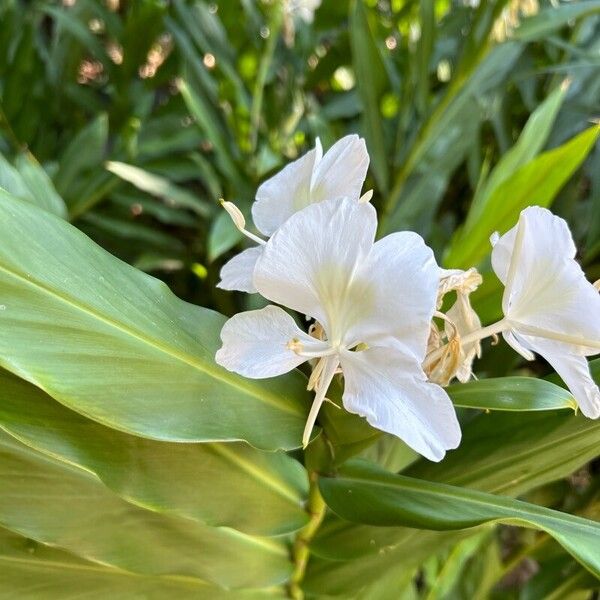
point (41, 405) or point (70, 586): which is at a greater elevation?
point (41, 405)

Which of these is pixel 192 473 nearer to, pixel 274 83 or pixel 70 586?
pixel 70 586

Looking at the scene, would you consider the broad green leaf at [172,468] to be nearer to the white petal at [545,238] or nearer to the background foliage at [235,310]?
the background foliage at [235,310]

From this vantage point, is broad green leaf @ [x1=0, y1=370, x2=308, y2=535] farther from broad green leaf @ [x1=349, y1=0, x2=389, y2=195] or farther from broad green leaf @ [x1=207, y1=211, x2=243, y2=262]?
broad green leaf @ [x1=349, y1=0, x2=389, y2=195]

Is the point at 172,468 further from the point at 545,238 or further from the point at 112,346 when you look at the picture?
the point at 545,238

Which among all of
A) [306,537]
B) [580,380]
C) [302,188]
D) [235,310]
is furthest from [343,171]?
[235,310]

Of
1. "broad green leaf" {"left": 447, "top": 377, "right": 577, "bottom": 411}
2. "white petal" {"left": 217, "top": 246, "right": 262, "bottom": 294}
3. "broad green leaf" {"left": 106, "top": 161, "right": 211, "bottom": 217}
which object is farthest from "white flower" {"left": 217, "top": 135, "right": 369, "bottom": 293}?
"broad green leaf" {"left": 106, "top": 161, "right": 211, "bottom": 217}

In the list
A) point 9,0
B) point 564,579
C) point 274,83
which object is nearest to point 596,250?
point 564,579

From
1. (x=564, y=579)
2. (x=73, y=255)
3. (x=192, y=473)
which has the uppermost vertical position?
(x=73, y=255)

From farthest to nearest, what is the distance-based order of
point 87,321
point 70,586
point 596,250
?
point 596,250 → point 70,586 → point 87,321

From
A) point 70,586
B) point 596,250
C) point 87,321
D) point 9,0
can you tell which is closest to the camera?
point 87,321
